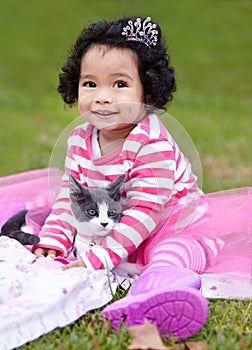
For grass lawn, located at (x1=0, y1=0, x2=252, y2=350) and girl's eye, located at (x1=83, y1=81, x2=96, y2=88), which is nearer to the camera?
grass lawn, located at (x1=0, y1=0, x2=252, y2=350)

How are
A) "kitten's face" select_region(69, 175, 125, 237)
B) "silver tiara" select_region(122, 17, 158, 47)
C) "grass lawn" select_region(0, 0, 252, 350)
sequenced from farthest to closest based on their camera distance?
"silver tiara" select_region(122, 17, 158, 47), "kitten's face" select_region(69, 175, 125, 237), "grass lawn" select_region(0, 0, 252, 350)

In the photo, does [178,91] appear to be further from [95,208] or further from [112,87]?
[95,208]

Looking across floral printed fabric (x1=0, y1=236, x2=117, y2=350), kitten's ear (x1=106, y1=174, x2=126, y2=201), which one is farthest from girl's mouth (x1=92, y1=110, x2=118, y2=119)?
floral printed fabric (x1=0, y1=236, x2=117, y2=350)

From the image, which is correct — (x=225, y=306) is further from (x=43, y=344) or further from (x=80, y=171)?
(x=80, y=171)

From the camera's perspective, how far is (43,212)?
11.1 feet

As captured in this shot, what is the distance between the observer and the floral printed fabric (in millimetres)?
2290

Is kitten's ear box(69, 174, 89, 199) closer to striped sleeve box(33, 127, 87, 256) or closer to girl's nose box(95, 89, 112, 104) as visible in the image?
striped sleeve box(33, 127, 87, 256)

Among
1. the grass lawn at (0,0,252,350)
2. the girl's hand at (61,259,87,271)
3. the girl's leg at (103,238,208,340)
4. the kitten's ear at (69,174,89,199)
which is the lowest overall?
Answer: the grass lawn at (0,0,252,350)

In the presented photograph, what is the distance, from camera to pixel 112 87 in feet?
9.52

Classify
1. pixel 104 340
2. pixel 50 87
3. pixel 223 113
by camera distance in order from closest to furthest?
pixel 104 340 → pixel 223 113 → pixel 50 87

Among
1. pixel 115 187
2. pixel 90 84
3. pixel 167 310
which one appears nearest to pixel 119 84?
pixel 90 84

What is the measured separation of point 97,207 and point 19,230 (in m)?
0.55

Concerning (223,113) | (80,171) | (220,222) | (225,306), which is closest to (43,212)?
(80,171)

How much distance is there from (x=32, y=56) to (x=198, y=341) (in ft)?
35.6
